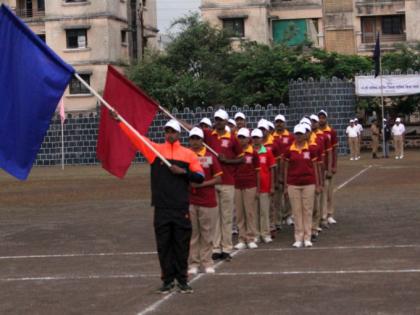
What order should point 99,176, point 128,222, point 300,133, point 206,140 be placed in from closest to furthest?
point 206,140
point 300,133
point 128,222
point 99,176

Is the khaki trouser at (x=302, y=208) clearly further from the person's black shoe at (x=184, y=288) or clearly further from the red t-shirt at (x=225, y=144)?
the person's black shoe at (x=184, y=288)

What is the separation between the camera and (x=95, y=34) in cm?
6675

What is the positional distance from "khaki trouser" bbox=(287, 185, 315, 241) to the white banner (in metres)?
32.1

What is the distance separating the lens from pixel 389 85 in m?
48.7

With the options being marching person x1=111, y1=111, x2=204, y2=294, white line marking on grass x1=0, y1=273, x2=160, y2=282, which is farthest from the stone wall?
marching person x1=111, y1=111, x2=204, y2=294

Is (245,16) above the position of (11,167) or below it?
above

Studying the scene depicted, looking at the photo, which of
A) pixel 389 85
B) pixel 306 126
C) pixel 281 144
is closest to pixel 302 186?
pixel 306 126

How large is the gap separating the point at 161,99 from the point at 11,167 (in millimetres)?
43684

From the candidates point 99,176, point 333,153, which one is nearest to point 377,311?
point 333,153

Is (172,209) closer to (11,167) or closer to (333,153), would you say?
(11,167)

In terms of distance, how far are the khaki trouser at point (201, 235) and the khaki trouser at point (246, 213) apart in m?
3.02

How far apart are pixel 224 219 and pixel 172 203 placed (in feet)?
11.2

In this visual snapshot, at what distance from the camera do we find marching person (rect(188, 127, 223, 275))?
13.6m

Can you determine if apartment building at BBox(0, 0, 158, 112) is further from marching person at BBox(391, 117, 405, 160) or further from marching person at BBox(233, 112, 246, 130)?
marching person at BBox(233, 112, 246, 130)
